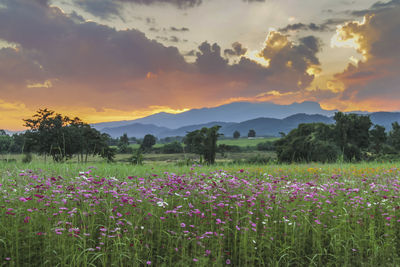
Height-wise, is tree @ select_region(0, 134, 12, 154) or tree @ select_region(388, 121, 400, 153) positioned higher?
tree @ select_region(388, 121, 400, 153)

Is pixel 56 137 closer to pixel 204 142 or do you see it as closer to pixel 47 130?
pixel 47 130

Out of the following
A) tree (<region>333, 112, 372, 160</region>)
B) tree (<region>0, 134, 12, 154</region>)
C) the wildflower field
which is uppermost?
tree (<region>333, 112, 372, 160</region>)

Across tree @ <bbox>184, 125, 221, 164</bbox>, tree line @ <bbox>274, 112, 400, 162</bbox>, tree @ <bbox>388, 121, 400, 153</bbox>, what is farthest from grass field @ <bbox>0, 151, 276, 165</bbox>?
tree @ <bbox>388, 121, 400, 153</bbox>

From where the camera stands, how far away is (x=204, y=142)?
5091 cm

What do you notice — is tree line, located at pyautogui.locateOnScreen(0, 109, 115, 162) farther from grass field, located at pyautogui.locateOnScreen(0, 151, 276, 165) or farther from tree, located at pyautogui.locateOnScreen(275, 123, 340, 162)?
tree, located at pyautogui.locateOnScreen(275, 123, 340, 162)

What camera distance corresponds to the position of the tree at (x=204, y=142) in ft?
163

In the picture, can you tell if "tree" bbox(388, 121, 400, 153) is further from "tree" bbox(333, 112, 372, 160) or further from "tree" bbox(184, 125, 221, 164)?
"tree" bbox(184, 125, 221, 164)

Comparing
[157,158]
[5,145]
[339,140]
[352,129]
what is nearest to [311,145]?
[339,140]

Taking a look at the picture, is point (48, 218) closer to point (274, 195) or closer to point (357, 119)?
point (274, 195)

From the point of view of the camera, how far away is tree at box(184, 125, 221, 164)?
49656 millimetres

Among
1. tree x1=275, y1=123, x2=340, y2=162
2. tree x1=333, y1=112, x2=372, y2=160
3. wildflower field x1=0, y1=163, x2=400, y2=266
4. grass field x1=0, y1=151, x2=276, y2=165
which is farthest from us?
tree x1=333, y1=112, x2=372, y2=160

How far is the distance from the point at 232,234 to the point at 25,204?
13.3 feet

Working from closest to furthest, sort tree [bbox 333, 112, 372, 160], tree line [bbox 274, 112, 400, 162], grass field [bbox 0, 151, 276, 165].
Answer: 1. grass field [bbox 0, 151, 276, 165]
2. tree line [bbox 274, 112, 400, 162]
3. tree [bbox 333, 112, 372, 160]

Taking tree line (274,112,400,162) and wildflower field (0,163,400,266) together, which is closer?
wildflower field (0,163,400,266)
